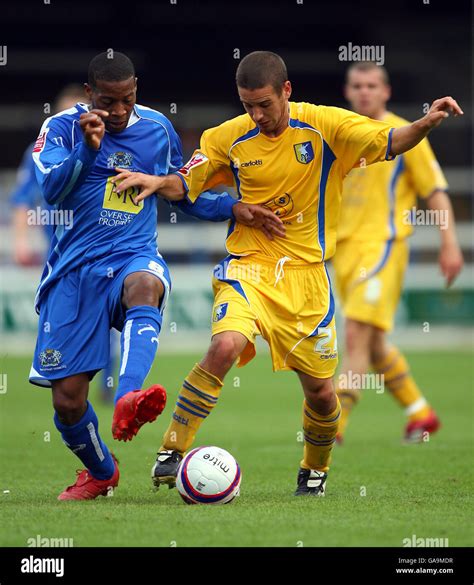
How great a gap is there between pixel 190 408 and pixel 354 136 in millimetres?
1627

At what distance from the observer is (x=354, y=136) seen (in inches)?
243

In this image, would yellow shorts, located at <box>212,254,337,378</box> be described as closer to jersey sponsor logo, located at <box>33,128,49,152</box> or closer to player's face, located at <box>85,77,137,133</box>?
player's face, located at <box>85,77,137,133</box>

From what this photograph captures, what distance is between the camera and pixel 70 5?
2306 centimetres

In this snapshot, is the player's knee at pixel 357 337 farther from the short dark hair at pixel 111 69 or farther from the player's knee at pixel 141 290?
the short dark hair at pixel 111 69

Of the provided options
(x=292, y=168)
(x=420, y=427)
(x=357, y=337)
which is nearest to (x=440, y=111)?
(x=292, y=168)

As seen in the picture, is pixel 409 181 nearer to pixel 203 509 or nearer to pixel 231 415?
pixel 231 415

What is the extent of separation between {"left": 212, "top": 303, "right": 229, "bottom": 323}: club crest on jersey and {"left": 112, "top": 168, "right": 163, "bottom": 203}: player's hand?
67 centimetres

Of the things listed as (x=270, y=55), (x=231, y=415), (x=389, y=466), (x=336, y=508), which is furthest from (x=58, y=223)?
(x=231, y=415)

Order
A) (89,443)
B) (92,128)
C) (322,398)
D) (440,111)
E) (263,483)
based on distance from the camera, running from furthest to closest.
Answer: (263,483)
(322,398)
(89,443)
(440,111)
(92,128)

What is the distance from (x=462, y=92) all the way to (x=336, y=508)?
1942 centimetres

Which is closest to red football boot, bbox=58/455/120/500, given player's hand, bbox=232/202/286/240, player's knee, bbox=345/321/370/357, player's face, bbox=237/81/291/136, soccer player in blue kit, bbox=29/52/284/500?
soccer player in blue kit, bbox=29/52/284/500

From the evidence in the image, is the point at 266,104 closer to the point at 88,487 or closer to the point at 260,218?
the point at 260,218

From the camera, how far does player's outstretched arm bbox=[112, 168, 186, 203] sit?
5.93 m

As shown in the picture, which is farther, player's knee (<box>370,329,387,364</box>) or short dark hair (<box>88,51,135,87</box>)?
player's knee (<box>370,329,387,364</box>)
